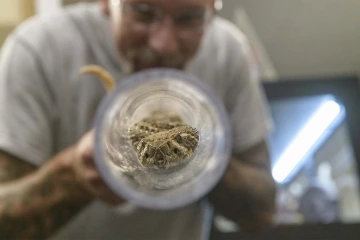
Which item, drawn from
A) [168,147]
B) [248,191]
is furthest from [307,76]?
Result: [168,147]

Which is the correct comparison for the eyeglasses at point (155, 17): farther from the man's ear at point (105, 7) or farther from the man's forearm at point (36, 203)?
the man's forearm at point (36, 203)

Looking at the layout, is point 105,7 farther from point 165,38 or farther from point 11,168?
point 11,168

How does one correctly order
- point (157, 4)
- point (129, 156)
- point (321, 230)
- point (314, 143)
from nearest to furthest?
point (129, 156) < point (157, 4) < point (321, 230) < point (314, 143)

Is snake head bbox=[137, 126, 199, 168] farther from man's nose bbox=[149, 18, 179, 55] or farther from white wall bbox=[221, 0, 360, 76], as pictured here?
white wall bbox=[221, 0, 360, 76]

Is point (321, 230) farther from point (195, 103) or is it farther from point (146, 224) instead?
point (195, 103)

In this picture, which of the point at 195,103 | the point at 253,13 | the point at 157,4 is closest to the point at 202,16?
the point at 157,4

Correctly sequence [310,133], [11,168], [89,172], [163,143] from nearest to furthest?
1. [163,143]
2. [89,172]
3. [11,168]
4. [310,133]

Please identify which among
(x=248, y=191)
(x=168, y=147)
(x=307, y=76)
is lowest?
(x=168, y=147)
